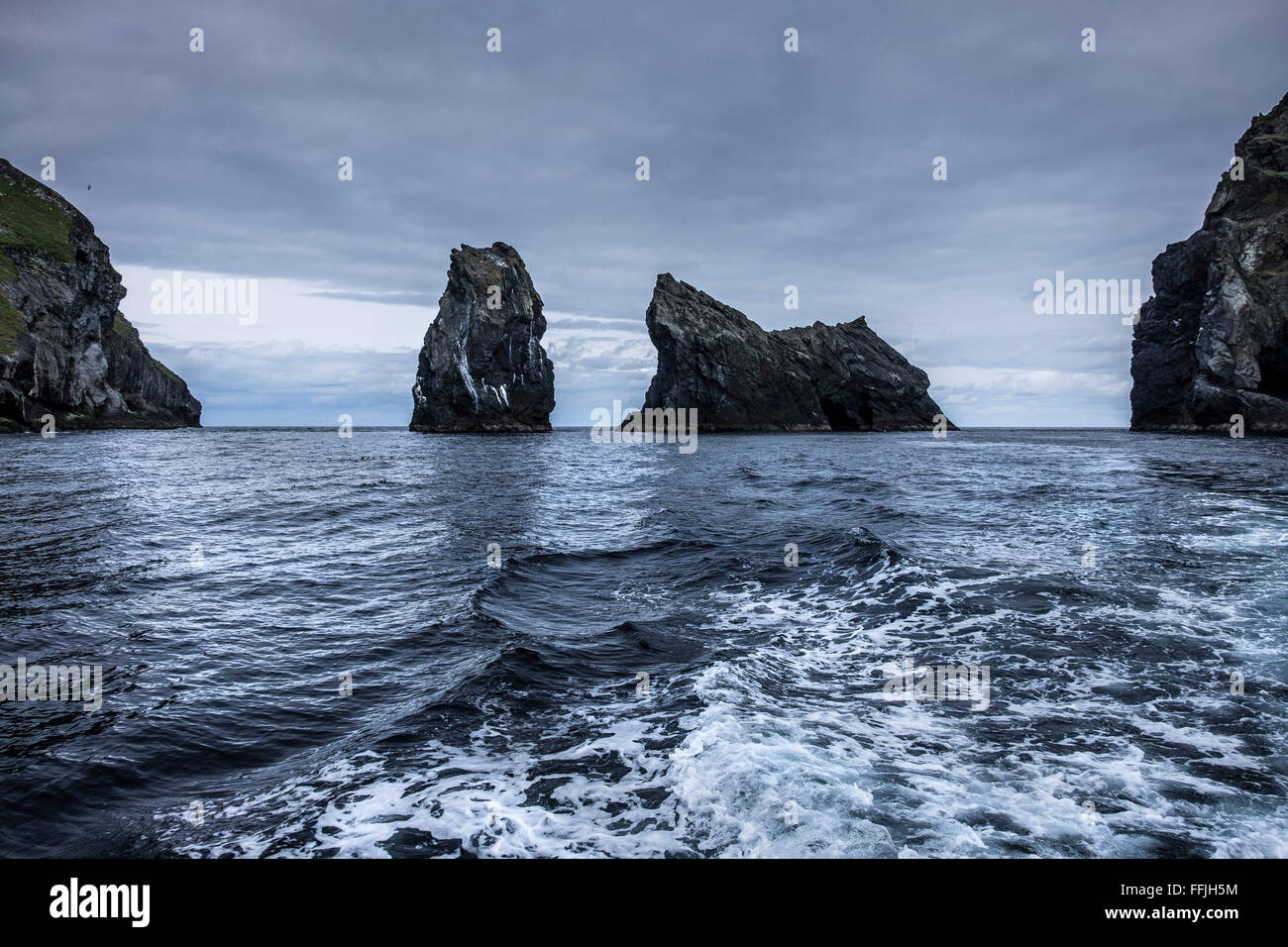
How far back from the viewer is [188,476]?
39.9 m

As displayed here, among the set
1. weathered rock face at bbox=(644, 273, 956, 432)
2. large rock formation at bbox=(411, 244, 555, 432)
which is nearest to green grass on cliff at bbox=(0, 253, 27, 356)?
large rock formation at bbox=(411, 244, 555, 432)

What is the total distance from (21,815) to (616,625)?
26.9ft

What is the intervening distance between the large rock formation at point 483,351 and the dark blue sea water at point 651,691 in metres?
103

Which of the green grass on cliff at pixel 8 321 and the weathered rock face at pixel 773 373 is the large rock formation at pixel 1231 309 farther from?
the green grass on cliff at pixel 8 321

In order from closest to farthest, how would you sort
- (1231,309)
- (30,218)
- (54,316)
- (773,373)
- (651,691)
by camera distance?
(651,691)
(1231,309)
(54,316)
(30,218)
(773,373)

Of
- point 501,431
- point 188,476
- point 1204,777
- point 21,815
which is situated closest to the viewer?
point 21,815

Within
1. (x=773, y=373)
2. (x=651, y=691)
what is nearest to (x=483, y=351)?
(x=773, y=373)

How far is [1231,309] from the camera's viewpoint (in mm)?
84938

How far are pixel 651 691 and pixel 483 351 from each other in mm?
118560

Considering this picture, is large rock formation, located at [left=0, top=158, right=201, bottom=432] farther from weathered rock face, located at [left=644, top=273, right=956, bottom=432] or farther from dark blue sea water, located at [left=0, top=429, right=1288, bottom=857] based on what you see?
weathered rock face, located at [left=644, top=273, right=956, bottom=432]

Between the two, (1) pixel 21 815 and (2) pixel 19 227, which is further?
(2) pixel 19 227

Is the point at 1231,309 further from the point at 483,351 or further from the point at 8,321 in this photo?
the point at 8,321
